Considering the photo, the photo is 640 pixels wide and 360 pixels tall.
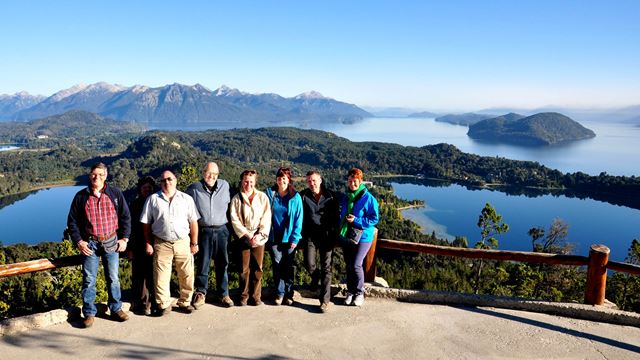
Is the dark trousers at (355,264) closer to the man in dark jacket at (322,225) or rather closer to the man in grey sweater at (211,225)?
the man in dark jacket at (322,225)

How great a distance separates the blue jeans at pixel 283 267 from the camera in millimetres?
5898

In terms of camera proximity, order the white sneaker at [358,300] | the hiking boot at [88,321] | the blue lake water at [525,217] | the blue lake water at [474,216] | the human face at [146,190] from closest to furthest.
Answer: the hiking boot at [88,321]
the human face at [146,190]
the white sneaker at [358,300]
the blue lake water at [525,217]
the blue lake water at [474,216]

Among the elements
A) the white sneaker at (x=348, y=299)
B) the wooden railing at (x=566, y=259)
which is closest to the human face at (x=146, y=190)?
the white sneaker at (x=348, y=299)

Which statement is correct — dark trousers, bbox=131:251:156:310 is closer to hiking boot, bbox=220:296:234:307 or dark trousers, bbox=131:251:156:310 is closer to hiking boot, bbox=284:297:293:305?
hiking boot, bbox=220:296:234:307

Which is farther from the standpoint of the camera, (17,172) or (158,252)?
(17,172)

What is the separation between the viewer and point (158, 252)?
5398 mm

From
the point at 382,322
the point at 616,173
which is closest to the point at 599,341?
the point at 382,322

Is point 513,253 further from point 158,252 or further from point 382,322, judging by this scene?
point 158,252

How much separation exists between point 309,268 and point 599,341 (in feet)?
12.3

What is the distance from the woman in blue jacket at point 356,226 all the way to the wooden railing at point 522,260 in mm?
581

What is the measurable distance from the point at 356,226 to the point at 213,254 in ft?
6.59

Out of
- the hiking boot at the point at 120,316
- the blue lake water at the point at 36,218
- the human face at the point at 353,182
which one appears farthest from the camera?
the blue lake water at the point at 36,218

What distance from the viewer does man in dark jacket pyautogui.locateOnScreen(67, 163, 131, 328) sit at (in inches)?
196

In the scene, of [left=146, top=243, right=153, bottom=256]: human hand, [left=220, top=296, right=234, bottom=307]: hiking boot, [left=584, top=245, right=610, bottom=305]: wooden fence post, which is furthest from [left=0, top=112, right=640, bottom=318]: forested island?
[left=584, top=245, right=610, bottom=305]: wooden fence post
